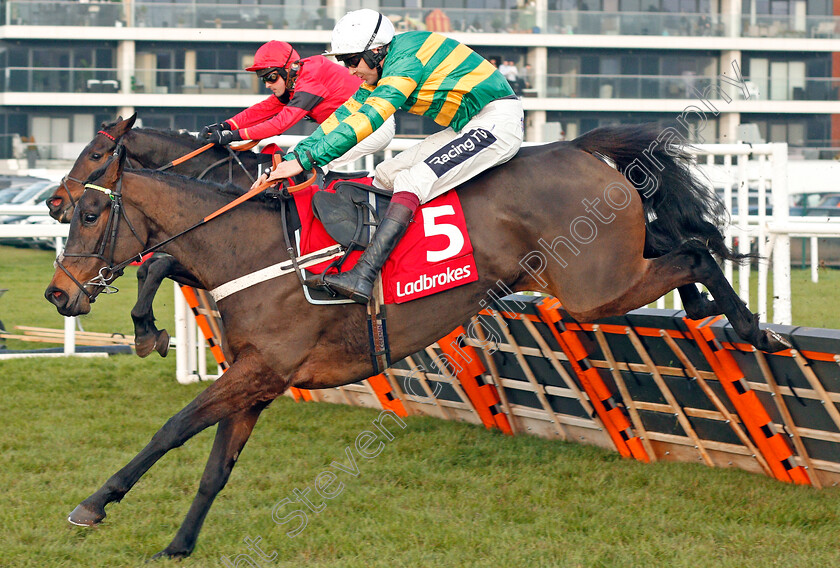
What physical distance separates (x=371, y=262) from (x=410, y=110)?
2.56 ft

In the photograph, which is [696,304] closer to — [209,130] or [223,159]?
[223,159]

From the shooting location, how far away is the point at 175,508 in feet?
14.8

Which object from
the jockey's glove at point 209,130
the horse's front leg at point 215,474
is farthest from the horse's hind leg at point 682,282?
the jockey's glove at point 209,130

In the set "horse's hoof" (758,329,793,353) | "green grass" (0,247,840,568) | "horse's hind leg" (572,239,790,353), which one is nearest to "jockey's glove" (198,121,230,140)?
"green grass" (0,247,840,568)

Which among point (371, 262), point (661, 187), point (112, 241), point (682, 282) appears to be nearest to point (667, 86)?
point (661, 187)

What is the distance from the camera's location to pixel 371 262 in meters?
3.84

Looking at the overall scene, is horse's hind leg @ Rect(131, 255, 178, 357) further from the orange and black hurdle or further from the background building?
the background building

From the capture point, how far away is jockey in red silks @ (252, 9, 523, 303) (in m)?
3.85

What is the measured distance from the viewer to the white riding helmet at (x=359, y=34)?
3965 mm

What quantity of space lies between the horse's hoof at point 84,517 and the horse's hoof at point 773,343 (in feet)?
9.07

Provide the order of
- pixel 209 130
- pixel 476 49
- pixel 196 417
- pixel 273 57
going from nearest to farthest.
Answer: pixel 196 417 → pixel 273 57 → pixel 209 130 → pixel 476 49

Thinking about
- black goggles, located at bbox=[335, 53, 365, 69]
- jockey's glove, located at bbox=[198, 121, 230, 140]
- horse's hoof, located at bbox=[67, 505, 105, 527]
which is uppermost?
black goggles, located at bbox=[335, 53, 365, 69]

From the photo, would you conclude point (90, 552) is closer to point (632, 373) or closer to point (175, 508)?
point (175, 508)

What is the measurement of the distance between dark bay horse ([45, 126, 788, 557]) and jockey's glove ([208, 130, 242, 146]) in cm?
195
